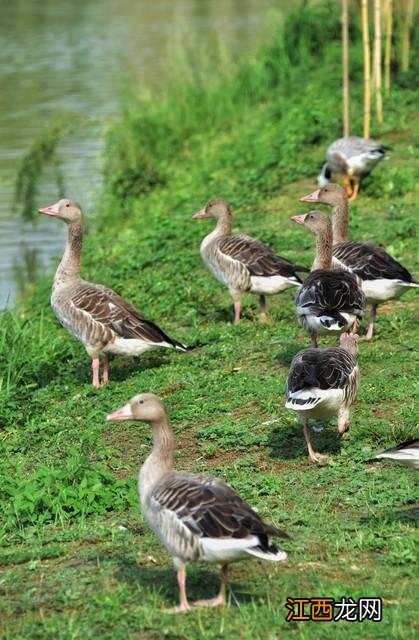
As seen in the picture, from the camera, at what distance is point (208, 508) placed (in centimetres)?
620

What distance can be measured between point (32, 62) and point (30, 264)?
1492 centimetres

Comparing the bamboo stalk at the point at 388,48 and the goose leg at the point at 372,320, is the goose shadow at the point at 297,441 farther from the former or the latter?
the bamboo stalk at the point at 388,48

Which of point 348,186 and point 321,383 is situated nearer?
point 321,383

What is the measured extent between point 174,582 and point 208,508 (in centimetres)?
71

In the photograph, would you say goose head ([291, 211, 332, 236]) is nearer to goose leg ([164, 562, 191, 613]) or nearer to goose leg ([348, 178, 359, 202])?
goose leg ([164, 562, 191, 613])

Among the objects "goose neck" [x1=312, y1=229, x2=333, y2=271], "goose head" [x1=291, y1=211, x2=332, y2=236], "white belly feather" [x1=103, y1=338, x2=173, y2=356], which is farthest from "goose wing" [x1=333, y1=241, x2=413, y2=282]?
"white belly feather" [x1=103, y1=338, x2=173, y2=356]

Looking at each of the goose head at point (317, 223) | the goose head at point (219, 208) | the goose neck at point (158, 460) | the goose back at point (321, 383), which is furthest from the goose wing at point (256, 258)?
the goose neck at point (158, 460)

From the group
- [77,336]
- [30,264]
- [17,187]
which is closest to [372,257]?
[77,336]

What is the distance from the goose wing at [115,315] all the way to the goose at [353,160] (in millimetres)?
5652

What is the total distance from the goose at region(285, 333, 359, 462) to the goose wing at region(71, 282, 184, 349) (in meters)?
2.60

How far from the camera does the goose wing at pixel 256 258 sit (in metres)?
12.2

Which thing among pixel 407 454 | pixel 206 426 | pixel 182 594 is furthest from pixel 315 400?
pixel 182 594

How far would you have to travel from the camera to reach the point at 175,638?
236 inches

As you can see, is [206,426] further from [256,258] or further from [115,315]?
[256,258]
